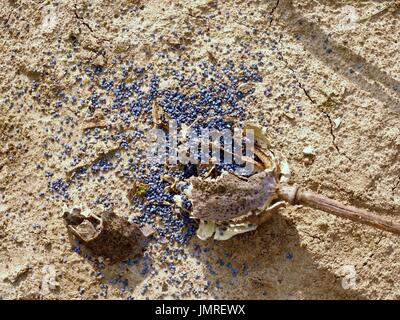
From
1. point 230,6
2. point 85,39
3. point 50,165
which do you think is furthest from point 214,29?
point 50,165

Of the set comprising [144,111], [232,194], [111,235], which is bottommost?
[111,235]

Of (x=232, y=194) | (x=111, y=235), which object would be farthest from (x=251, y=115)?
(x=111, y=235)

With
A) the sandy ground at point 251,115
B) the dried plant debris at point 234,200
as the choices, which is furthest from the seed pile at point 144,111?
the dried plant debris at point 234,200

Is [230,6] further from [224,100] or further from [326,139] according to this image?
[326,139]

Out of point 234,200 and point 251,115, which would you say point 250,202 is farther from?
point 251,115

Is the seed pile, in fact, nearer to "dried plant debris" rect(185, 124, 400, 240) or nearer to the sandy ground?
the sandy ground

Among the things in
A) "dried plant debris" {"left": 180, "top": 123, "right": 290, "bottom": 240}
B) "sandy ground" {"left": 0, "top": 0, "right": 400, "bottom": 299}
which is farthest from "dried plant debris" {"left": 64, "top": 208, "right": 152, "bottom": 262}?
"dried plant debris" {"left": 180, "top": 123, "right": 290, "bottom": 240}
